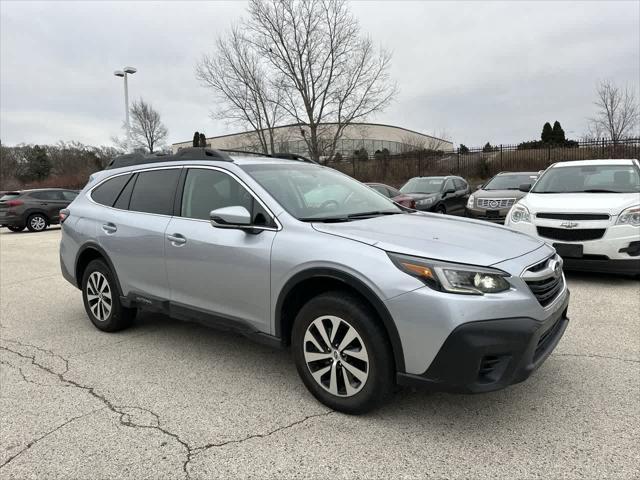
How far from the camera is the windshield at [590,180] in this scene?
659 cm

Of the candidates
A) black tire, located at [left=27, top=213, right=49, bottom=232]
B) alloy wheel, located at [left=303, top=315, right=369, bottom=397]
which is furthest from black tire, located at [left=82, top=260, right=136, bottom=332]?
black tire, located at [left=27, top=213, right=49, bottom=232]

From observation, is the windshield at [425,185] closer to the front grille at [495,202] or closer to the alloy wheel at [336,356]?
the front grille at [495,202]

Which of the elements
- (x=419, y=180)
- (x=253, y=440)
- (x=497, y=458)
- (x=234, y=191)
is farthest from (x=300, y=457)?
(x=419, y=180)

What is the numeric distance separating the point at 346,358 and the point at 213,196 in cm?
171

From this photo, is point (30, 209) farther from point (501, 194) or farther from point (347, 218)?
point (347, 218)

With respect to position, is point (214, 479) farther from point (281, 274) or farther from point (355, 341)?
point (281, 274)

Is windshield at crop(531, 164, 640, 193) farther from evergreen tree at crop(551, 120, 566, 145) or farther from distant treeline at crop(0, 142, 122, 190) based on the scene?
distant treeline at crop(0, 142, 122, 190)

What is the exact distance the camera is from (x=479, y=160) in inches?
928

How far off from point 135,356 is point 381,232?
97.6 inches

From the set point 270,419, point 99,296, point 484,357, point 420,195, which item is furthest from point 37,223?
point 484,357

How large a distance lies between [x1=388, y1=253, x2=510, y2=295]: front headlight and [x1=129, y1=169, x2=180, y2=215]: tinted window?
2.33 metres

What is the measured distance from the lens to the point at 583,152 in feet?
68.9

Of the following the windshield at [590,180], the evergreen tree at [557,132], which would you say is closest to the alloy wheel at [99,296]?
the windshield at [590,180]

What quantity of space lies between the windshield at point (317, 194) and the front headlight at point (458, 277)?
3.03ft
